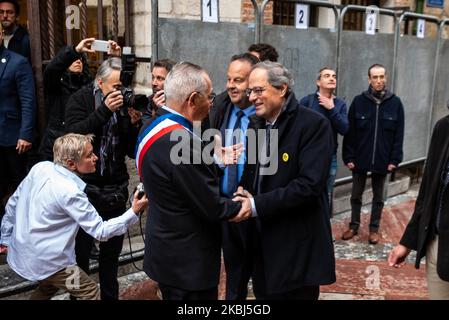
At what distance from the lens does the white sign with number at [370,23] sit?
6152 millimetres

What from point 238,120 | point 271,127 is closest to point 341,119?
point 238,120

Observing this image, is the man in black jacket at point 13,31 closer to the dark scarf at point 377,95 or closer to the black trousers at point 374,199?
the dark scarf at point 377,95

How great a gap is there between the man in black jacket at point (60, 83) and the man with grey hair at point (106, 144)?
1.49 ft

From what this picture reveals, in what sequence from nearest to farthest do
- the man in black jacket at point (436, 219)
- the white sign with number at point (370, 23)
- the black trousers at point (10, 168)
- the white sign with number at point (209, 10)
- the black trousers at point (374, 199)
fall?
the man in black jacket at point (436, 219) < the black trousers at point (10, 168) < the white sign with number at point (209, 10) < the black trousers at point (374, 199) < the white sign with number at point (370, 23)

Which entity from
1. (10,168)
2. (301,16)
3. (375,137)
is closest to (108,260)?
(10,168)

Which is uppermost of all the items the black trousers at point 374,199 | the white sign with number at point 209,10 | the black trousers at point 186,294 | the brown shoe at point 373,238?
the white sign with number at point 209,10

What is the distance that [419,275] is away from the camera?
4.79m

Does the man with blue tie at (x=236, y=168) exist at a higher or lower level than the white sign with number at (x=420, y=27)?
lower

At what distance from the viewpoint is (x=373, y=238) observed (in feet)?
18.3

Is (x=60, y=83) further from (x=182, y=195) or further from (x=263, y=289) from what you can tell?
(x=263, y=289)

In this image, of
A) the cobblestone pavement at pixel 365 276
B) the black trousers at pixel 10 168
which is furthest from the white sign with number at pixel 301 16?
the black trousers at pixel 10 168

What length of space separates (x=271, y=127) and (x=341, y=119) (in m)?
2.33

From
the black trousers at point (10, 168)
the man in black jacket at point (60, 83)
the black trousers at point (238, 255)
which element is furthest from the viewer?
the black trousers at point (10, 168)
